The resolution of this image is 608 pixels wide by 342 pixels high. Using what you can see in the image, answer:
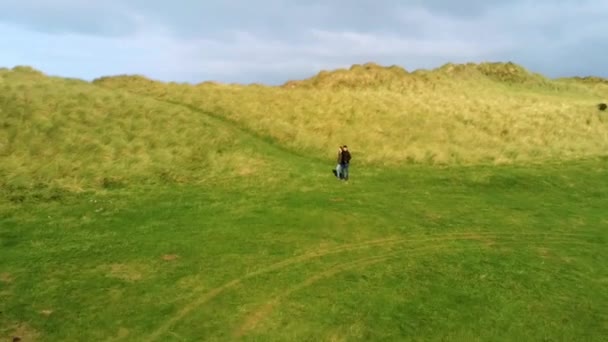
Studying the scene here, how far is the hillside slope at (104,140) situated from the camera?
111 ft

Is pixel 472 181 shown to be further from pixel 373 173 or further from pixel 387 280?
pixel 387 280

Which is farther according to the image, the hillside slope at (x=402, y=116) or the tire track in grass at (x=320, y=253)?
the hillside slope at (x=402, y=116)

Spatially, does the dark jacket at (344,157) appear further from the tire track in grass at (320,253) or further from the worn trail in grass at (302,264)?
the tire track in grass at (320,253)

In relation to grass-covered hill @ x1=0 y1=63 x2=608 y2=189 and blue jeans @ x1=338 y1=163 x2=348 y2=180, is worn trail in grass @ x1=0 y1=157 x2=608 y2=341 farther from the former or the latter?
grass-covered hill @ x1=0 y1=63 x2=608 y2=189

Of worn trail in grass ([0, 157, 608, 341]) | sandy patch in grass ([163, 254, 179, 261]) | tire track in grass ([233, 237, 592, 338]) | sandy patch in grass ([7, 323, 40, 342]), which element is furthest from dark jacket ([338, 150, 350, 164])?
sandy patch in grass ([7, 323, 40, 342])

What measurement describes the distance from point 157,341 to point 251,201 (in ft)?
47.3

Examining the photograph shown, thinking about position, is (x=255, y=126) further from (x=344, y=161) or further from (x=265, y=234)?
(x=265, y=234)

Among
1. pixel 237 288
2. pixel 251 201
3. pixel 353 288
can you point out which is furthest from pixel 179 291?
pixel 251 201

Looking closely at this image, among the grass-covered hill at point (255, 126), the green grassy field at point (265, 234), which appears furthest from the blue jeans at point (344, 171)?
the grass-covered hill at point (255, 126)

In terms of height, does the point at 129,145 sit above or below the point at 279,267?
above

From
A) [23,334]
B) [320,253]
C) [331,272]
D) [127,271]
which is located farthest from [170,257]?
[331,272]

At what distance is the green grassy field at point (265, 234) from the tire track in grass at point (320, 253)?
10 cm

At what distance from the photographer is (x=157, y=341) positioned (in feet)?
54.5

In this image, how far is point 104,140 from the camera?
3847 centimetres
